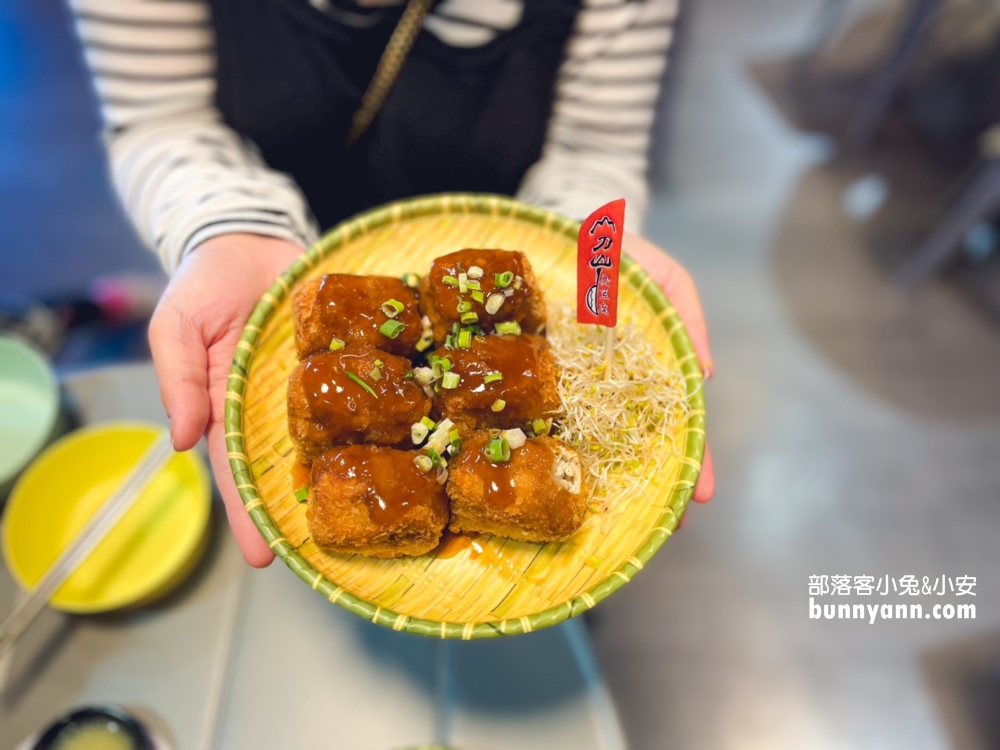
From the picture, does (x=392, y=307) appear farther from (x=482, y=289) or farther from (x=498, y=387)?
(x=498, y=387)

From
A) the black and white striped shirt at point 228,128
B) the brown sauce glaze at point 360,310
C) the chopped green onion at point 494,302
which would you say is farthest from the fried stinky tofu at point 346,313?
the black and white striped shirt at point 228,128

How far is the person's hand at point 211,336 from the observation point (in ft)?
5.90

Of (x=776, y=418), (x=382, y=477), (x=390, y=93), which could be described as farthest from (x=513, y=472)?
(x=776, y=418)

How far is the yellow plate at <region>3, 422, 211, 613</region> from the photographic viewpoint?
86.7 inches

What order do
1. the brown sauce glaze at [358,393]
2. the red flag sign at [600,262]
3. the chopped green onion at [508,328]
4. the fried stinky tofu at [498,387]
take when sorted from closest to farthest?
the red flag sign at [600,262], the brown sauce glaze at [358,393], the fried stinky tofu at [498,387], the chopped green onion at [508,328]

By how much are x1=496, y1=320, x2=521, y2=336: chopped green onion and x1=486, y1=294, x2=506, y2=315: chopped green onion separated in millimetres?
70

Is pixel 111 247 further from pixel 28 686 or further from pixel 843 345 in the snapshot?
pixel 843 345

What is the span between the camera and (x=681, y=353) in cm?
199

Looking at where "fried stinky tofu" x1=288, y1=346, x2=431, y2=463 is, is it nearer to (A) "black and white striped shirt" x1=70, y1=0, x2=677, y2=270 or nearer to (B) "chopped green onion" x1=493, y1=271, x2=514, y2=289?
(B) "chopped green onion" x1=493, y1=271, x2=514, y2=289

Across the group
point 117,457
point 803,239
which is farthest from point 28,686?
point 803,239

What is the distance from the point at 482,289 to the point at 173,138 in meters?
1.32

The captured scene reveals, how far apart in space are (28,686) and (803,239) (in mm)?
4796

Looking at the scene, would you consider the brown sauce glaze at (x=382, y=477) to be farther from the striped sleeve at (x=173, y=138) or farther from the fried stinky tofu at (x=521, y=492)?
the striped sleeve at (x=173, y=138)

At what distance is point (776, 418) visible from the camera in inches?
147
